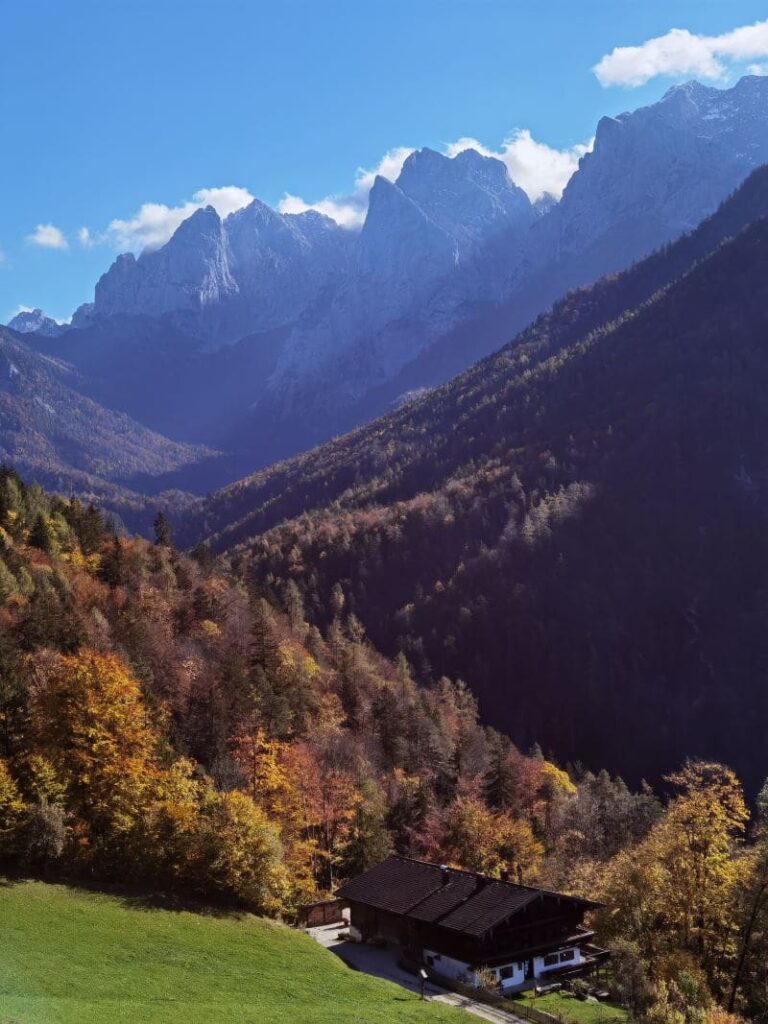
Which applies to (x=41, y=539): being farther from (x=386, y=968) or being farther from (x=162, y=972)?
(x=162, y=972)

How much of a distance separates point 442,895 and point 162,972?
2417cm

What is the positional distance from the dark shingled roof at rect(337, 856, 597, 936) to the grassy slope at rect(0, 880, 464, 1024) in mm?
8170

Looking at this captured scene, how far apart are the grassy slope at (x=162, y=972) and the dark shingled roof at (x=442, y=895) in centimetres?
817

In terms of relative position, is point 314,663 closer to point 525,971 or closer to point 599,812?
point 599,812

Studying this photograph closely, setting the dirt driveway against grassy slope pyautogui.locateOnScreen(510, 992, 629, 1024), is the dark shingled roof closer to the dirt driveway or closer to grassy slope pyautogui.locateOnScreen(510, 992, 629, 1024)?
the dirt driveway

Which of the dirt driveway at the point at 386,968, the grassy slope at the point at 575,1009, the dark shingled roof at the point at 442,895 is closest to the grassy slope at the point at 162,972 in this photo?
the dirt driveway at the point at 386,968

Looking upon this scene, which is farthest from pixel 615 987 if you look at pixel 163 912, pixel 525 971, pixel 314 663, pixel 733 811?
pixel 314 663

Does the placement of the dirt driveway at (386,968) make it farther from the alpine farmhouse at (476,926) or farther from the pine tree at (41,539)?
the pine tree at (41,539)

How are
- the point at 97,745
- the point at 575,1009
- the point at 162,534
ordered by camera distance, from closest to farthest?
the point at 575,1009 < the point at 97,745 < the point at 162,534

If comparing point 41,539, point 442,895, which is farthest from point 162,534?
point 442,895

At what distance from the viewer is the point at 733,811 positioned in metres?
57.5

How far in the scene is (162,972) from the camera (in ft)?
148

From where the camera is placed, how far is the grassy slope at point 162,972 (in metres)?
39.0

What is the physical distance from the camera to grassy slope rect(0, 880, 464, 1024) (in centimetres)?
3897
